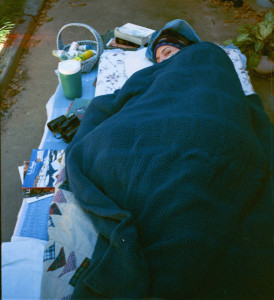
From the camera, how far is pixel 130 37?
2.47m

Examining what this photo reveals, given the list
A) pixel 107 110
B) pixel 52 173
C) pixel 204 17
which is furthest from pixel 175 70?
pixel 204 17

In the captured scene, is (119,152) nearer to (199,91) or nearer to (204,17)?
(199,91)

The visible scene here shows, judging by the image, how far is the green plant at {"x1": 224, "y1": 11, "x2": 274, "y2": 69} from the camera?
253 centimetres

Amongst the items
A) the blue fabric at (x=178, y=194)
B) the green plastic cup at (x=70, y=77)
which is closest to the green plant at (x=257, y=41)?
the blue fabric at (x=178, y=194)

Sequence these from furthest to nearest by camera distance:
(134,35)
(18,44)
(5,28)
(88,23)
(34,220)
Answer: (88,23)
(5,28)
(18,44)
(134,35)
(34,220)

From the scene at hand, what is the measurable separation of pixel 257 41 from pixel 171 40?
1.02 meters

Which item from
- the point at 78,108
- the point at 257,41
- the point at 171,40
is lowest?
the point at 78,108

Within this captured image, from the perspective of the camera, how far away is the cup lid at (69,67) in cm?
182

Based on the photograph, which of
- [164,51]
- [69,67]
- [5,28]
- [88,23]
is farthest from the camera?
[88,23]

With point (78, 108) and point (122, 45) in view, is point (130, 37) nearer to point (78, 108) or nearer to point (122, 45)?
point (122, 45)

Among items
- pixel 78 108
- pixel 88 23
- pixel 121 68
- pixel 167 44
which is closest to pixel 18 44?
pixel 88 23

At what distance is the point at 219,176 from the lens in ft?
3.74

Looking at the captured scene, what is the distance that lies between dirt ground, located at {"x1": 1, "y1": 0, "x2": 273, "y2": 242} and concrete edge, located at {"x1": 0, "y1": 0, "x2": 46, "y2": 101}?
0.06 meters

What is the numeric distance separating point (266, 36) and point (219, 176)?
6.61ft
